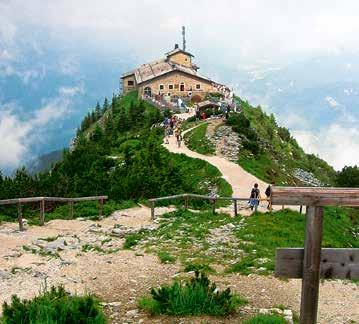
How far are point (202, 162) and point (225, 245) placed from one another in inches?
872

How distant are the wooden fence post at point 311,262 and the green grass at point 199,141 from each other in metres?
36.3

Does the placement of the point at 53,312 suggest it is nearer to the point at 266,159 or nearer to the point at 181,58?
the point at 266,159

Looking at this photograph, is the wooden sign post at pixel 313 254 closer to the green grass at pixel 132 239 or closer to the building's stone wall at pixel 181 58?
the green grass at pixel 132 239

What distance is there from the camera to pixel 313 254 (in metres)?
6.57

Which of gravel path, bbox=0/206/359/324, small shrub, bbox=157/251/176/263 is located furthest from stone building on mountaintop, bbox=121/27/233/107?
small shrub, bbox=157/251/176/263

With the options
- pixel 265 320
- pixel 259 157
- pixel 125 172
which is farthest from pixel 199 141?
pixel 265 320

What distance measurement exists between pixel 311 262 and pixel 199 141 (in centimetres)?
3950

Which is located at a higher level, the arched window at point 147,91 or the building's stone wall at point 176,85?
the building's stone wall at point 176,85

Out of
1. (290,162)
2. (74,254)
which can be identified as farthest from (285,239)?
(290,162)

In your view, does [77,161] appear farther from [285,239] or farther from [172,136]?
[285,239]

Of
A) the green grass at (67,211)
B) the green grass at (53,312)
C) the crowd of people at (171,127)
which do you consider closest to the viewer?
the green grass at (53,312)

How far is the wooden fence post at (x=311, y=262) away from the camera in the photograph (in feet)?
21.4

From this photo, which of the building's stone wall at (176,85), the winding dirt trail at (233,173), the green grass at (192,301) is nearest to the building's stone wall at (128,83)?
the building's stone wall at (176,85)

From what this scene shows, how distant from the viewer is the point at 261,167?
40688mm
